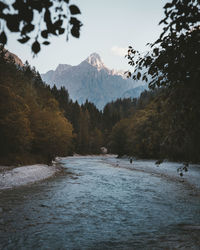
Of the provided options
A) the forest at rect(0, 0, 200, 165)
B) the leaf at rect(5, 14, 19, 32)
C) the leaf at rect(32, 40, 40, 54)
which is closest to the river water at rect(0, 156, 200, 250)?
the forest at rect(0, 0, 200, 165)

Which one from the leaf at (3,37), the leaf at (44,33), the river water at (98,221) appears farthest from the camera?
the river water at (98,221)

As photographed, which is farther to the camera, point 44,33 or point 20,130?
point 20,130

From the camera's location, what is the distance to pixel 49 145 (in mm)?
39719

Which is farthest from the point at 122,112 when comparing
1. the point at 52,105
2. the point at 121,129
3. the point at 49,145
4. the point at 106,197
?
the point at 106,197

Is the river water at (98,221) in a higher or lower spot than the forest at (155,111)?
lower

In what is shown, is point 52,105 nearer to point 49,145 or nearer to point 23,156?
point 49,145

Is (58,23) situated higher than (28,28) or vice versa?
(58,23)

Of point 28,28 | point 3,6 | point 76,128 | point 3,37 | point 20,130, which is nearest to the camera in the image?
point 3,6

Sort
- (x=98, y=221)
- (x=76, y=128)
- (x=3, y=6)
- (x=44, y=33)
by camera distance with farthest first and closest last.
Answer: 1. (x=76, y=128)
2. (x=98, y=221)
3. (x=44, y=33)
4. (x=3, y=6)

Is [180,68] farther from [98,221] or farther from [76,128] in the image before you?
[76,128]

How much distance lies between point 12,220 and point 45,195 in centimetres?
549

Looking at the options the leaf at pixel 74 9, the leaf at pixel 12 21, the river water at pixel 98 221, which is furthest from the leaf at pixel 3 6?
the river water at pixel 98 221

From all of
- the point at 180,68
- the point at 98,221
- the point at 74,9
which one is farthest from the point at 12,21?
the point at 98,221

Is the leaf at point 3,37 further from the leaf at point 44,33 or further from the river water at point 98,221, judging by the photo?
the river water at point 98,221
